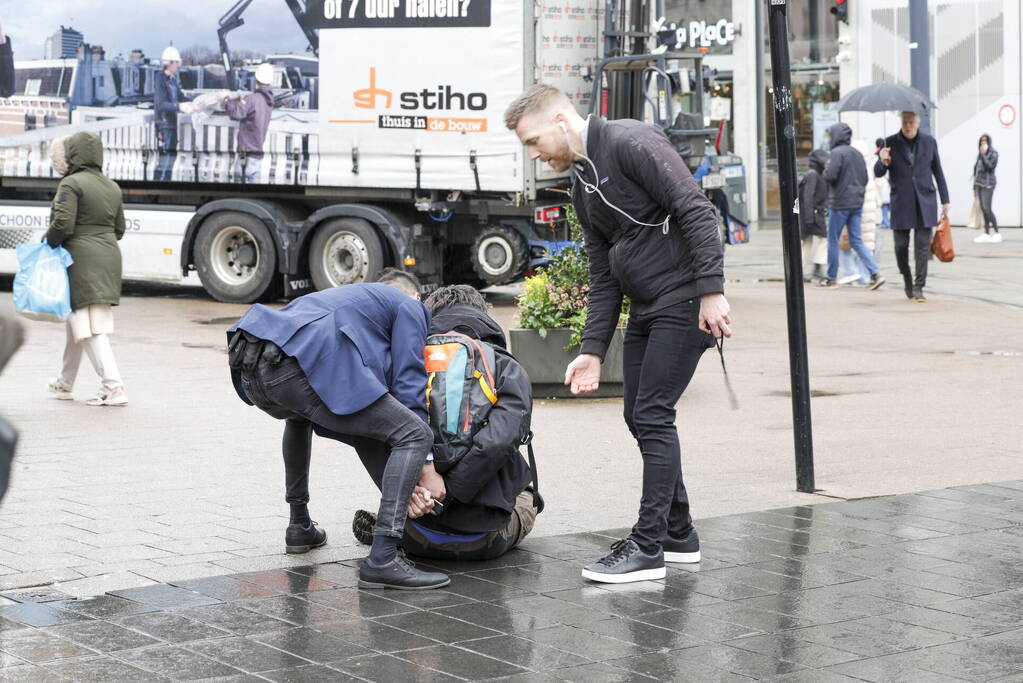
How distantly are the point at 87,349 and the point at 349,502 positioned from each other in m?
A: 3.60

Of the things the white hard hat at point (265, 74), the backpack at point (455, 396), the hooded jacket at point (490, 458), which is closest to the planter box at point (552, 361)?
the hooded jacket at point (490, 458)

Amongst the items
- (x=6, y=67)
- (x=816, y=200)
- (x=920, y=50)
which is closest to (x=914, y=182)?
(x=816, y=200)

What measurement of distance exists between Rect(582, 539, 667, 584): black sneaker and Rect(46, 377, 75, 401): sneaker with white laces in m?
→ 5.50

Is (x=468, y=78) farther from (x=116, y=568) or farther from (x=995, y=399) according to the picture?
(x=116, y=568)

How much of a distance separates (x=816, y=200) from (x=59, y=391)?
1034 centimetres

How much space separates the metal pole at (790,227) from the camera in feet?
21.7

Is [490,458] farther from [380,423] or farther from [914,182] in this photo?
[914,182]

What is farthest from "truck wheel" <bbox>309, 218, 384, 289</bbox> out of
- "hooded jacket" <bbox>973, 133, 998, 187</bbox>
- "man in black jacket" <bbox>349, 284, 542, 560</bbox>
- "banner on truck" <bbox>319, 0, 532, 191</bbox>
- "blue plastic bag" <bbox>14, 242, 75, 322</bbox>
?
"hooded jacket" <bbox>973, 133, 998, 187</bbox>

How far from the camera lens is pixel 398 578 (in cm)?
513

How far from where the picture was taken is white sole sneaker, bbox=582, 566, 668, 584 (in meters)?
5.20

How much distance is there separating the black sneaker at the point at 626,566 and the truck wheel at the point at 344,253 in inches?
411

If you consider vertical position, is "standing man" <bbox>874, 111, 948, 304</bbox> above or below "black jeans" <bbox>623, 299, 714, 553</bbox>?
above

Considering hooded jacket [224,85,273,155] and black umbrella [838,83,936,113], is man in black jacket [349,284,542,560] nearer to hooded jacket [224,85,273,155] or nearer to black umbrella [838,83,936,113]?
hooded jacket [224,85,273,155]

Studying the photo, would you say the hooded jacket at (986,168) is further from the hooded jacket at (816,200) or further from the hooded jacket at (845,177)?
the hooded jacket at (845,177)
